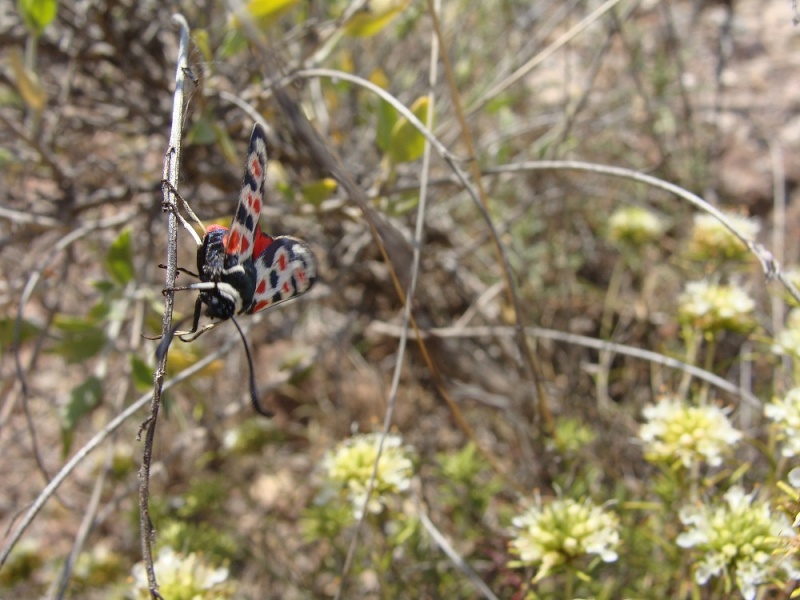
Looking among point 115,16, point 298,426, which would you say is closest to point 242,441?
point 298,426

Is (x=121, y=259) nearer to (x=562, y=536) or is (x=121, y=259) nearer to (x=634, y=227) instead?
(x=562, y=536)

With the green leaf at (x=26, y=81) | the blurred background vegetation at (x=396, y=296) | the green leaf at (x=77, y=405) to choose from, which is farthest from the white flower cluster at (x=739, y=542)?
the green leaf at (x=26, y=81)

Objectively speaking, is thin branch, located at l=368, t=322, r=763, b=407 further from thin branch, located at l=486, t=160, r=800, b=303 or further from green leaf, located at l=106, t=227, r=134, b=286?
green leaf, located at l=106, t=227, r=134, b=286

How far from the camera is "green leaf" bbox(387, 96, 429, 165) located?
1490mm

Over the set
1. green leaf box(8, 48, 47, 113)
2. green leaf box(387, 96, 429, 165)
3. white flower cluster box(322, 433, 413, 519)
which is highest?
green leaf box(8, 48, 47, 113)

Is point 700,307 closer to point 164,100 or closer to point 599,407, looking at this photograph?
point 599,407

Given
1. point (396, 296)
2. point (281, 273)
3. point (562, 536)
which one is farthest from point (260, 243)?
point (396, 296)

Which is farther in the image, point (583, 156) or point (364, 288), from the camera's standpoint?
point (583, 156)

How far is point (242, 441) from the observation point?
2.39 m

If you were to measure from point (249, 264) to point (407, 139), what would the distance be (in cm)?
66

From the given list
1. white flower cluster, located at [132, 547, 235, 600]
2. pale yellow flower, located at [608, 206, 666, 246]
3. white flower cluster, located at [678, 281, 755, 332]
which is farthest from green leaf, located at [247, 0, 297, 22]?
pale yellow flower, located at [608, 206, 666, 246]

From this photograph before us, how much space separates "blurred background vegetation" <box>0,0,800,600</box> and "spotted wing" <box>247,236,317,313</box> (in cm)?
27

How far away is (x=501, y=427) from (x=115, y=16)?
1789 millimetres

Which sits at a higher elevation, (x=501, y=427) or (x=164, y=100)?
(x=164, y=100)
